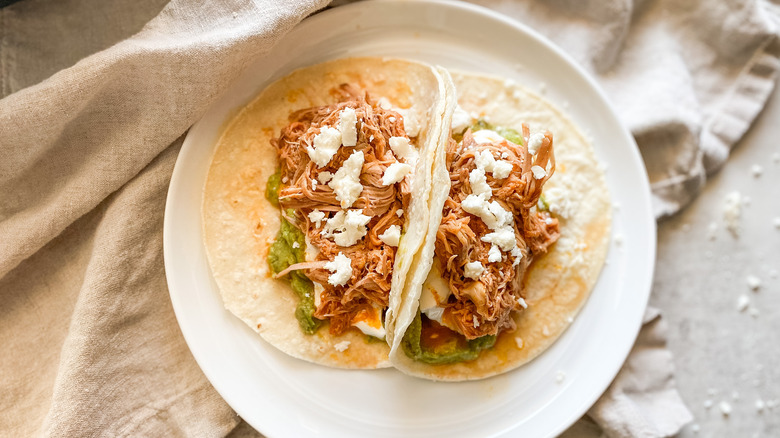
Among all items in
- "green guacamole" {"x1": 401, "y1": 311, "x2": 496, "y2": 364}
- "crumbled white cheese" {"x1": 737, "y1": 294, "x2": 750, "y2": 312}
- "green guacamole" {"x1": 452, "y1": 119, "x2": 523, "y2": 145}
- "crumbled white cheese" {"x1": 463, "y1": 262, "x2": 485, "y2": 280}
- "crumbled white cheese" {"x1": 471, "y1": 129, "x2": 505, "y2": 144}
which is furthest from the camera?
"crumbled white cheese" {"x1": 737, "y1": 294, "x2": 750, "y2": 312}

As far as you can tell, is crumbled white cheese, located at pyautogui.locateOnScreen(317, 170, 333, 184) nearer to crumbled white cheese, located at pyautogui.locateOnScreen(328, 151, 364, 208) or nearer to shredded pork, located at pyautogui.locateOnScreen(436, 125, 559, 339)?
crumbled white cheese, located at pyautogui.locateOnScreen(328, 151, 364, 208)

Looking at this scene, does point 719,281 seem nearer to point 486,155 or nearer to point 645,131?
point 645,131

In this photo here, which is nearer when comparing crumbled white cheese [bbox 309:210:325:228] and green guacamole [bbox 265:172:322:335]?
crumbled white cheese [bbox 309:210:325:228]

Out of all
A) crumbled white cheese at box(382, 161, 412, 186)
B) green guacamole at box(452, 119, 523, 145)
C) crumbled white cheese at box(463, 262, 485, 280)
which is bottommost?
crumbled white cheese at box(463, 262, 485, 280)

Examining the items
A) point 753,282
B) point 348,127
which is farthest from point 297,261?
point 753,282

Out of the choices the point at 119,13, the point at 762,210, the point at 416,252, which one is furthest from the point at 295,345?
the point at 762,210

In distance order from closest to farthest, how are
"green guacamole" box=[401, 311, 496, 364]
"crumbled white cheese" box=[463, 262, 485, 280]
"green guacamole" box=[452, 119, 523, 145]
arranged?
"crumbled white cheese" box=[463, 262, 485, 280]
"green guacamole" box=[401, 311, 496, 364]
"green guacamole" box=[452, 119, 523, 145]

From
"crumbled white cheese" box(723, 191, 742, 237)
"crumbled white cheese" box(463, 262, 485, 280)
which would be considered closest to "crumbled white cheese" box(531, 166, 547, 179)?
"crumbled white cheese" box(463, 262, 485, 280)
